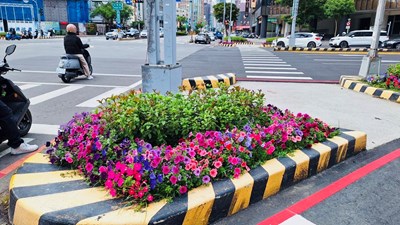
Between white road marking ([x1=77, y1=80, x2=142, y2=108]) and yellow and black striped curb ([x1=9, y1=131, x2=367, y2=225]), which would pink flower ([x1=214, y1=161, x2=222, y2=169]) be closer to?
yellow and black striped curb ([x1=9, y1=131, x2=367, y2=225])

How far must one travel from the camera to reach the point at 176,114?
3.25 metres

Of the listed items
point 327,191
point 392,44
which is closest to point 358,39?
point 392,44

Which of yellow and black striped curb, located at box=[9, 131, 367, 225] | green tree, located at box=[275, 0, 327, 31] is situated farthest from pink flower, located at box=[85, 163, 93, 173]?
green tree, located at box=[275, 0, 327, 31]

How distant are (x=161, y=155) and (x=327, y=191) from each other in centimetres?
172

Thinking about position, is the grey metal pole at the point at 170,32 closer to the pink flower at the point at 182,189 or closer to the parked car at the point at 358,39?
the pink flower at the point at 182,189

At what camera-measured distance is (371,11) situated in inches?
1521

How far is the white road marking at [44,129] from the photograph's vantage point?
4.93 m

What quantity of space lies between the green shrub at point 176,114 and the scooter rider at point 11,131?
135 cm

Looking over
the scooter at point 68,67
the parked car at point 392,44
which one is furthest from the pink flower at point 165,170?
the parked car at point 392,44

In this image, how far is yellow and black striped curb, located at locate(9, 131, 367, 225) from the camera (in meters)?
2.35

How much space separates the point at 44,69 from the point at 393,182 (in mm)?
12301

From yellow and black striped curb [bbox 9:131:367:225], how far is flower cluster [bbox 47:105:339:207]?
3.8 inches

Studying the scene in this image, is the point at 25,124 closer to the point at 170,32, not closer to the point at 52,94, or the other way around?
the point at 170,32

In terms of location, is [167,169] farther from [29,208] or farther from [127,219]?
[29,208]
